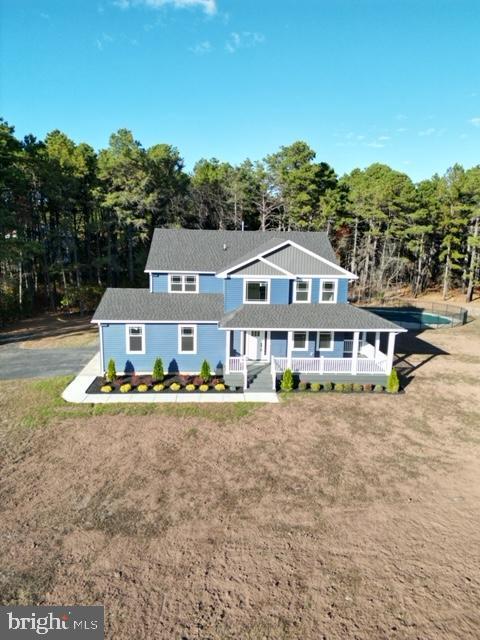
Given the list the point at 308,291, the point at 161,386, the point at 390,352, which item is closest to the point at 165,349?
the point at 161,386

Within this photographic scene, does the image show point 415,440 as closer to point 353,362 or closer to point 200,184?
point 353,362

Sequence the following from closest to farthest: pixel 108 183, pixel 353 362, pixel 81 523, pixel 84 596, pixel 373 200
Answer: pixel 84 596 → pixel 81 523 → pixel 353 362 → pixel 108 183 → pixel 373 200

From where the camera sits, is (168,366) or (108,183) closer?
(168,366)

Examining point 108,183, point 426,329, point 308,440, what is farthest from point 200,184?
point 308,440

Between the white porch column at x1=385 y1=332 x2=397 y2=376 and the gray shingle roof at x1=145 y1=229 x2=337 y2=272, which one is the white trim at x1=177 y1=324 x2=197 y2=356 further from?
the white porch column at x1=385 y1=332 x2=397 y2=376

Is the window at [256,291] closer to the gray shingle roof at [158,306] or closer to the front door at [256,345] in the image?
the gray shingle roof at [158,306]

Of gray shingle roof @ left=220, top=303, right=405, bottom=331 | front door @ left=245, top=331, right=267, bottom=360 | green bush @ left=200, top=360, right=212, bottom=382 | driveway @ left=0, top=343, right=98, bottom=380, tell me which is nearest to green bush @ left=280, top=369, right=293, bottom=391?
gray shingle roof @ left=220, top=303, right=405, bottom=331
